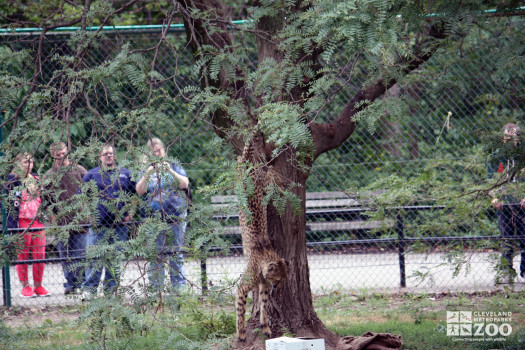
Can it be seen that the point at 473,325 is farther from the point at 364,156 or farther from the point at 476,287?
the point at 364,156

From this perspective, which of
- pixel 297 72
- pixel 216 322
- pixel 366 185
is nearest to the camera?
pixel 297 72

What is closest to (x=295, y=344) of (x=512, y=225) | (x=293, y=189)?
(x=293, y=189)

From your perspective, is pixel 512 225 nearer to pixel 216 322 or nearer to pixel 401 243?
pixel 401 243

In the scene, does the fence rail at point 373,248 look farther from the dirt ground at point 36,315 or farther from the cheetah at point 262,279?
the cheetah at point 262,279

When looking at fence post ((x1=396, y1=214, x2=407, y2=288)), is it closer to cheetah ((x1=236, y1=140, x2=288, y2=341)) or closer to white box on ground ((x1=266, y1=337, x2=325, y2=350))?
cheetah ((x1=236, y1=140, x2=288, y2=341))

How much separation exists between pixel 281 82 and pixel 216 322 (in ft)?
7.85

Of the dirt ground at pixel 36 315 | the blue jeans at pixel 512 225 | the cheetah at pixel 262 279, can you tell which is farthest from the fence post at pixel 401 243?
the dirt ground at pixel 36 315

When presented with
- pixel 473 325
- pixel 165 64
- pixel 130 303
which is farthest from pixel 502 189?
pixel 165 64

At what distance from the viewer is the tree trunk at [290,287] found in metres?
4.79

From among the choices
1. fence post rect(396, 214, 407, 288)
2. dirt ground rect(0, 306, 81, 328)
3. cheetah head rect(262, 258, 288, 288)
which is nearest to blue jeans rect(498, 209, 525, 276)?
fence post rect(396, 214, 407, 288)

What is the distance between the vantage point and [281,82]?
4.07 meters

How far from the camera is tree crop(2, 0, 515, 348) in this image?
133 inches

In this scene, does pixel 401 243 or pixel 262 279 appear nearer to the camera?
pixel 262 279

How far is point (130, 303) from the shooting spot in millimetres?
4281
